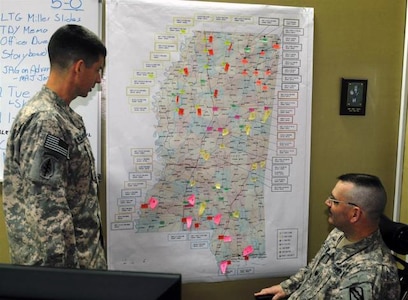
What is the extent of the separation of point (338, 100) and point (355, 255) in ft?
3.05

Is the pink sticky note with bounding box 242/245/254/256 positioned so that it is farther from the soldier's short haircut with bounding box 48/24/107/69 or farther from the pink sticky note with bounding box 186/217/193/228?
the soldier's short haircut with bounding box 48/24/107/69

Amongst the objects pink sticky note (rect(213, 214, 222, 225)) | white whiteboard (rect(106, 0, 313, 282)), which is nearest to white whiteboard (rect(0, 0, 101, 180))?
white whiteboard (rect(106, 0, 313, 282))

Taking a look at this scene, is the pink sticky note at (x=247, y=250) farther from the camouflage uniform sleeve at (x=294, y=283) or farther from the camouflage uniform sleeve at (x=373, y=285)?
the camouflage uniform sleeve at (x=373, y=285)

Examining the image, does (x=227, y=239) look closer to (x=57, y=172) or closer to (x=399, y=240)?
(x=399, y=240)

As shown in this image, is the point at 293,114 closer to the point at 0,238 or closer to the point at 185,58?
the point at 185,58

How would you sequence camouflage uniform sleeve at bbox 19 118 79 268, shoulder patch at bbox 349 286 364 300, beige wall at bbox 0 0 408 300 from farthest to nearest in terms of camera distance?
1. beige wall at bbox 0 0 408 300
2. shoulder patch at bbox 349 286 364 300
3. camouflage uniform sleeve at bbox 19 118 79 268

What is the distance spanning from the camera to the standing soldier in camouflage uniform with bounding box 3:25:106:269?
1.39 meters

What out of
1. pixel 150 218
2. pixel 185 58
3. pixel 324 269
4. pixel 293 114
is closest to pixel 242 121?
pixel 293 114

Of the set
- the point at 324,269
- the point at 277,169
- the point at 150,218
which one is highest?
the point at 277,169

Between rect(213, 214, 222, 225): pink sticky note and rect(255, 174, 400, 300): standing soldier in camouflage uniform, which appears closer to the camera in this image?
rect(255, 174, 400, 300): standing soldier in camouflage uniform

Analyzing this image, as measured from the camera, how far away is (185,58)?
2059 mm

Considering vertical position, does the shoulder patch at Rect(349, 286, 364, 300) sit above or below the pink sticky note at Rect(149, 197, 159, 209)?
below

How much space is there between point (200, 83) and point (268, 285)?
1.14 m

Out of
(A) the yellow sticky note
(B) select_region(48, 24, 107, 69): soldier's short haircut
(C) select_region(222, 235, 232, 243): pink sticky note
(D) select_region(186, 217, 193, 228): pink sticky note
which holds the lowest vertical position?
(C) select_region(222, 235, 232, 243): pink sticky note
